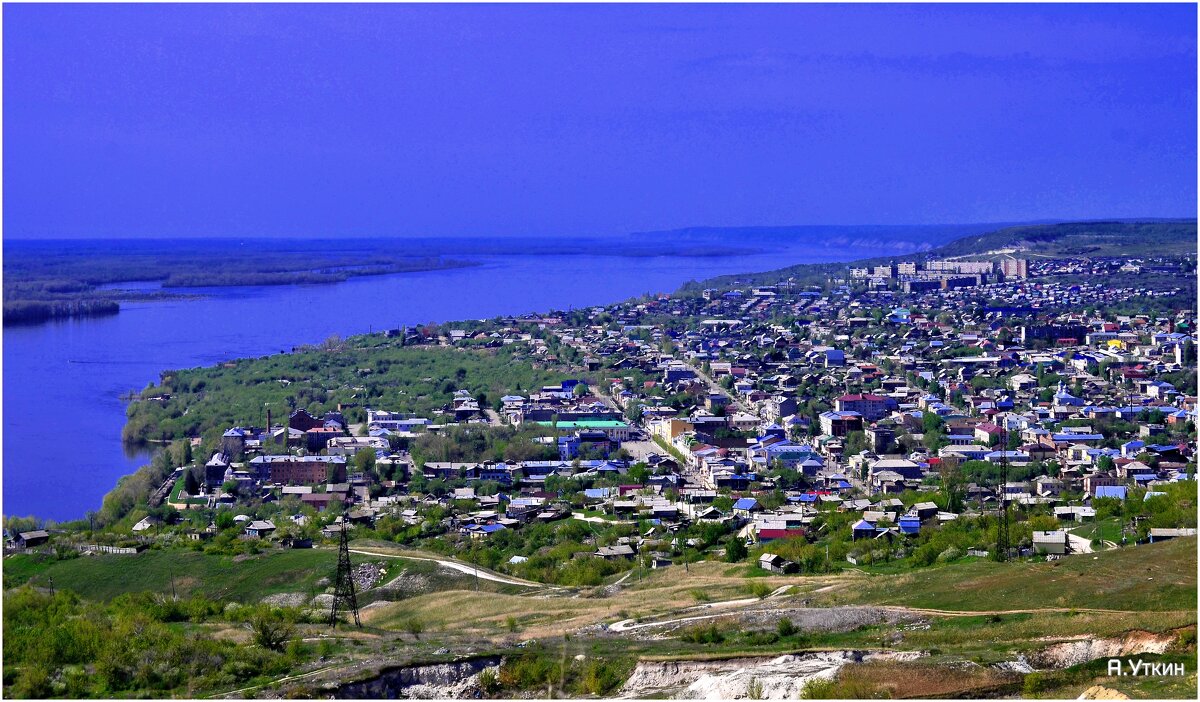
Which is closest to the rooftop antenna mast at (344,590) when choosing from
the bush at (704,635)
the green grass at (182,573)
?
the green grass at (182,573)

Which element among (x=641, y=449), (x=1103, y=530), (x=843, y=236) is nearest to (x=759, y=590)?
(x=1103, y=530)

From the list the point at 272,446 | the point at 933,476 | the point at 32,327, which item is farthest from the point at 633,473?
the point at 32,327

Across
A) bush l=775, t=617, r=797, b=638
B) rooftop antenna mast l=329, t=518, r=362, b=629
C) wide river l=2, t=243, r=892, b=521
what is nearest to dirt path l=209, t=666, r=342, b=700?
rooftop antenna mast l=329, t=518, r=362, b=629

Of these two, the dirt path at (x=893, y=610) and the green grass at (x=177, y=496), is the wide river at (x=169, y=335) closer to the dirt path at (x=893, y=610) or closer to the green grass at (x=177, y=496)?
the green grass at (x=177, y=496)

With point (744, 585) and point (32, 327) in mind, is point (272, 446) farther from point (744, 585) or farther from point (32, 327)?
point (32, 327)

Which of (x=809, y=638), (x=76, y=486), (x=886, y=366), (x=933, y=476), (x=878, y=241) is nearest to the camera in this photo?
(x=809, y=638)
